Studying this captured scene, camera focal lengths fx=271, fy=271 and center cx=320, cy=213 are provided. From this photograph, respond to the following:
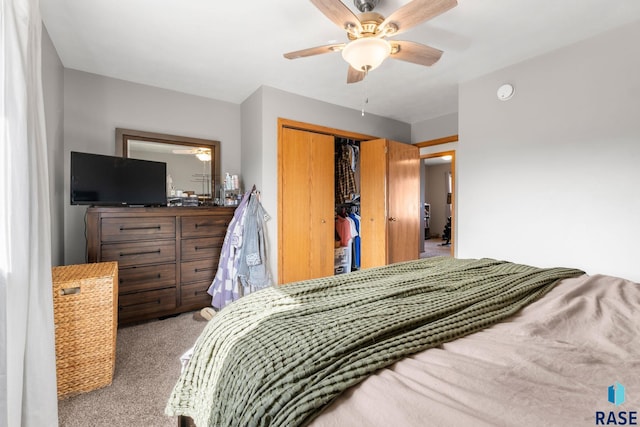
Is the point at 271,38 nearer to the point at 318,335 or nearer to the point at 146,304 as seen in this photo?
the point at 318,335

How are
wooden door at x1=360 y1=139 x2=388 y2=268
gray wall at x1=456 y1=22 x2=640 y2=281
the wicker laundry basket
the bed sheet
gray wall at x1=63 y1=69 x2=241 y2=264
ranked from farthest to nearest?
1. wooden door at x1=360 y1=139 x2=388 y2=268
2. gray wall at x1=63 y1=69 x2=241 y2=264
3. gray wall at x1=456 y1=22 x2=640 y2=281
4. the wicker laundry basket
5. the bed sheet

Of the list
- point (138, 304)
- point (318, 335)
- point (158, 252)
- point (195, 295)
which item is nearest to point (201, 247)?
point (158, 252)

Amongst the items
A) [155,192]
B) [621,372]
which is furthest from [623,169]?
[155,192]

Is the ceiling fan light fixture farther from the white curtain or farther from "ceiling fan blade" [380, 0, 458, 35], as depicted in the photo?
the white curtain

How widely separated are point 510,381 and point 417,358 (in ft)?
0.65

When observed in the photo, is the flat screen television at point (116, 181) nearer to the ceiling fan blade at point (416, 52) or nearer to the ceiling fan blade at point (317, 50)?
the ceiling fan blade at point (317, 50)

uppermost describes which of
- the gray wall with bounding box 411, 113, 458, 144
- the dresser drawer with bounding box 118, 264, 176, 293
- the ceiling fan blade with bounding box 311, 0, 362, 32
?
the gray wall with bounding box 411, 113, 458, 144

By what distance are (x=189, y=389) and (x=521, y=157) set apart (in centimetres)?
298

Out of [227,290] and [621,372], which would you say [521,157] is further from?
[227,290]

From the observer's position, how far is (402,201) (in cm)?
376

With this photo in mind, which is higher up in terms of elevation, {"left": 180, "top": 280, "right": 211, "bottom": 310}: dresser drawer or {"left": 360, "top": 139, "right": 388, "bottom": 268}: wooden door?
{"left": 360, "top": 139, "right": 388, "bottom": 268}: wooden door

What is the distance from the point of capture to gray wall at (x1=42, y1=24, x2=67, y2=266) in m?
2.02

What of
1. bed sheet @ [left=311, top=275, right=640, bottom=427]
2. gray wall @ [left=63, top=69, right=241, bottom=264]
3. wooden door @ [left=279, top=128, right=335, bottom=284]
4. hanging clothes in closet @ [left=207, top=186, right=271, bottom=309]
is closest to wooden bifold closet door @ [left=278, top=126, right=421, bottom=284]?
wooden door @ [left=279, top=128, right=335, bottom=284]

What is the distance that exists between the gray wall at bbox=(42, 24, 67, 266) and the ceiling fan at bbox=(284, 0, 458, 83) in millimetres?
1863
